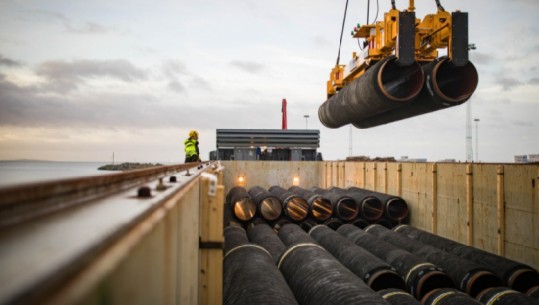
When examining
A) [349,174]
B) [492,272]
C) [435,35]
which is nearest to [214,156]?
[349,174]

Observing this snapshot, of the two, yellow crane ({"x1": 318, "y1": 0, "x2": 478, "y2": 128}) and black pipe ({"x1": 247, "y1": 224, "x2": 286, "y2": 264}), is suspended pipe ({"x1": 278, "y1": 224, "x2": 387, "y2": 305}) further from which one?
yellow crane ({"x1": 318, "y1": 0, "x2": 478, "y2": 128})

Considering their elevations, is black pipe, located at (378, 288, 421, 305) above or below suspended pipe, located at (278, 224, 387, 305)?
below

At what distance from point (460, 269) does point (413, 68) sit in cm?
471

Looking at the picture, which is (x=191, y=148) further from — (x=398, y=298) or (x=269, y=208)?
(x=398, y=298)

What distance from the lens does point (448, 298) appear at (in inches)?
224

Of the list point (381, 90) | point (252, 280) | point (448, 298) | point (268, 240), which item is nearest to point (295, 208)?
point (268, 240)

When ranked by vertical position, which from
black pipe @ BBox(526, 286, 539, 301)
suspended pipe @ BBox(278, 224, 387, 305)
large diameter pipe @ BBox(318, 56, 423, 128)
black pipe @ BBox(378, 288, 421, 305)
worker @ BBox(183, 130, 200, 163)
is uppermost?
large diameter pipe @ BBox(318, 56, 423, 128)

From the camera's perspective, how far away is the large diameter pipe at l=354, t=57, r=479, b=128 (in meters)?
8.31

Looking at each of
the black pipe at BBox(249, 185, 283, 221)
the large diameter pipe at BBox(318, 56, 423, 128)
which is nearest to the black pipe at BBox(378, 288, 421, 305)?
the large diameter pipe at BBox(318, 56, 423, 128)

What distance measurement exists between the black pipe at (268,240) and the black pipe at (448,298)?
282cm

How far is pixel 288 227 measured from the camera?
10156 mm

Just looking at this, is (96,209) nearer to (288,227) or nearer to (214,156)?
(288,227)

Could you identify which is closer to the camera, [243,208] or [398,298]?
[398,298]

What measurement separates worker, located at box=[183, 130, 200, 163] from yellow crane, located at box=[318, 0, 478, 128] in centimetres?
627
